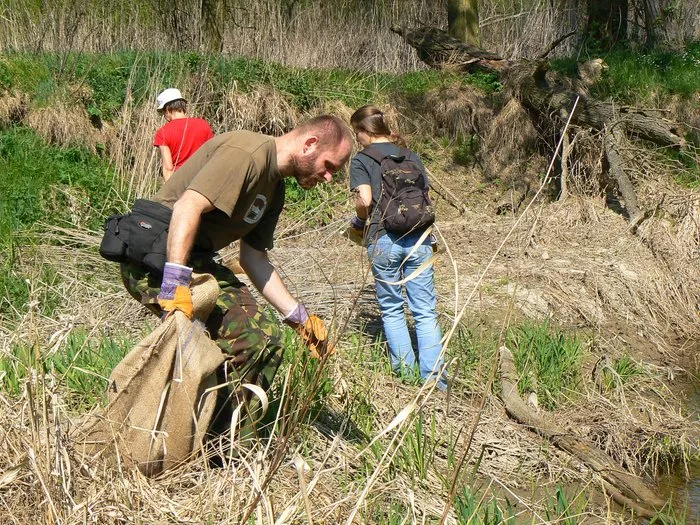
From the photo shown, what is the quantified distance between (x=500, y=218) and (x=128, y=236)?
6.84 m

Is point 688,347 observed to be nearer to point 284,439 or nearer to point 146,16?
point 284,439

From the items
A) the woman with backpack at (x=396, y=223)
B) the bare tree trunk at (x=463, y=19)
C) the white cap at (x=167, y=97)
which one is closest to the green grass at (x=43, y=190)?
the white cap at (x=167, y=97)

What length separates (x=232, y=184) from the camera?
330 cm

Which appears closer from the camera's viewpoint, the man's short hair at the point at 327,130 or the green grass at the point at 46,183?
the man's short hair at the point at 327,130

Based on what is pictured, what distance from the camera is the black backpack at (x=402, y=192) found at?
4.90m

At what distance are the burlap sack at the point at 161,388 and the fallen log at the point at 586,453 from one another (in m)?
2.21

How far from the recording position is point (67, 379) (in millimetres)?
4234

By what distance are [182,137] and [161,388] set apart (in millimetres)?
4000

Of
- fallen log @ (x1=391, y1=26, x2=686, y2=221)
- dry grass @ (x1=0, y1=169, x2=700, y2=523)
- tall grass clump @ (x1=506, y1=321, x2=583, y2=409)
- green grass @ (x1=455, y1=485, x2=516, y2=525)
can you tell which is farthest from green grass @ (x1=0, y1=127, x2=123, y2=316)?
fallen log @ (x1=391, y1=26, x2=686, y2=221)

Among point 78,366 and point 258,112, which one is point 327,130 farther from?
point 258,112

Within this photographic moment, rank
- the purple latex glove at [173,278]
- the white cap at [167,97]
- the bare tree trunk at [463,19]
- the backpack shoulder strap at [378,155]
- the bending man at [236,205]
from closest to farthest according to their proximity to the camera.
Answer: the purple latex glove at [173,278]
the bending man at [236,205]
the backpack shoulder strap at [378,155]
the white cap at [167,97]
the bare tree trunk at [463,19]

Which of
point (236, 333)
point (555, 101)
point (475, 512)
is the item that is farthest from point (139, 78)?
point (475, 512)

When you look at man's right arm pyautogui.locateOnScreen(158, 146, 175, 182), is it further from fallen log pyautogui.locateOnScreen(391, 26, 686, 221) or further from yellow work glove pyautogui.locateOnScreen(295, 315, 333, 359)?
fallen log pyautogui.locateOnScreen(391, 26, 686, 221)

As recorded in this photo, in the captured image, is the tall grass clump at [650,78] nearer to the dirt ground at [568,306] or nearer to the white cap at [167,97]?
the dirt ground at [568,306]
